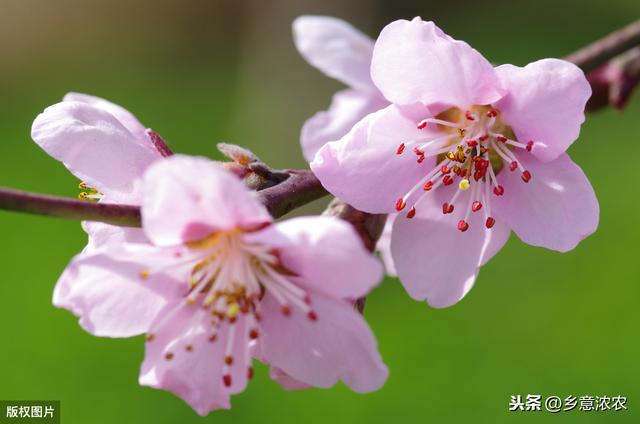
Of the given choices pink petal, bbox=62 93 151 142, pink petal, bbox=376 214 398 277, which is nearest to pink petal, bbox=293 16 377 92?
pink petal, bbox=376 214 398 277

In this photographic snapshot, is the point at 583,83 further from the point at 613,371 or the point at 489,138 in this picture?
the point at 613,371

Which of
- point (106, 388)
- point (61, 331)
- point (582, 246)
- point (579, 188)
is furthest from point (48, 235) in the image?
point (579, 188)

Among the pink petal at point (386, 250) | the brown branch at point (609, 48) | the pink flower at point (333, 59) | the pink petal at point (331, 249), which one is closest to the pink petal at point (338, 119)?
the pink flower at point (333, 59)

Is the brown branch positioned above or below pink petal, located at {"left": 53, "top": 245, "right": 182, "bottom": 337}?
above

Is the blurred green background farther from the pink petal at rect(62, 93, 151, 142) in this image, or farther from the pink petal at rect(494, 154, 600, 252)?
the pink petal at rect(62, 93, 151, 142)

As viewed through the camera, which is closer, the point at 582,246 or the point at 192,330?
the point at 192,330

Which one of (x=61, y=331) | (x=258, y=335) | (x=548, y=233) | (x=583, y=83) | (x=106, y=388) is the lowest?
(x=258, y=335)
